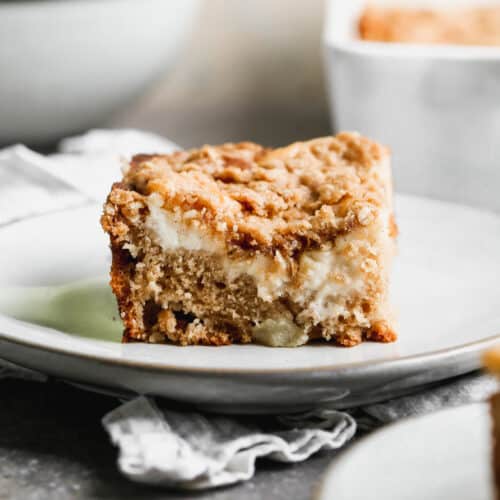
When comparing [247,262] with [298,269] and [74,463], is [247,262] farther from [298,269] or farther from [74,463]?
[74,463]

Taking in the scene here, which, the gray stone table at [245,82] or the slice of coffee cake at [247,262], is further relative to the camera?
the gray stone table at [245,82]

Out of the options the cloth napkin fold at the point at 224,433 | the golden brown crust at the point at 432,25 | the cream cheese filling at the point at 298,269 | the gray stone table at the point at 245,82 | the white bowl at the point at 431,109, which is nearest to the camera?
the cloth napkin fold at the point at 224,433

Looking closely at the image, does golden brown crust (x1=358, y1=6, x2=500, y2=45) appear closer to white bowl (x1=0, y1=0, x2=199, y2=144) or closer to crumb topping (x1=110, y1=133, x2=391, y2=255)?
white bowl (x1=0, y1=0, x2=199, y2=144)

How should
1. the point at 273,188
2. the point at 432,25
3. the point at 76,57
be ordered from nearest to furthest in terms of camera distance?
the point at 273,188
the point at 76,57
the point at 432,25

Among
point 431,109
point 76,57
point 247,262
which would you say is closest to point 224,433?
point 247,262

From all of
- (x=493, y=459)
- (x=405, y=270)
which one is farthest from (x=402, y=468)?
(x=405, y=270)

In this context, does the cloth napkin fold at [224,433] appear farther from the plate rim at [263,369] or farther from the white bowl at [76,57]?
the white bowl at [76,57]

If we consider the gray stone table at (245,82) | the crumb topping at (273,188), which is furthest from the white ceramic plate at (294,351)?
the gray stone table at (245,82)
